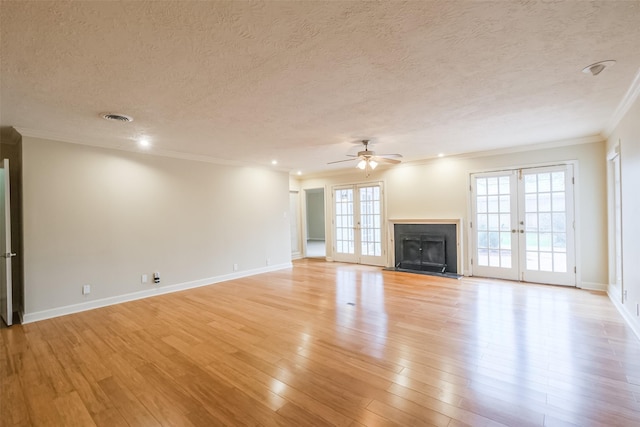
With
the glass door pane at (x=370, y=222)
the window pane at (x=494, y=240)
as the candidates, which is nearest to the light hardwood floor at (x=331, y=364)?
the window pane at (x=494, y=240)

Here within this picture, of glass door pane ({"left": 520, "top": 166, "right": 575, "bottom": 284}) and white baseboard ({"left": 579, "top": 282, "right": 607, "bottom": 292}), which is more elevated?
glass door pane ({"left": 520, "top": 166, "right": 575, "bottom": 284})

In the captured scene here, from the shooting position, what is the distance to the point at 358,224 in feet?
24.8

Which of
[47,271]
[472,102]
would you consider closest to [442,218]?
[472,102]

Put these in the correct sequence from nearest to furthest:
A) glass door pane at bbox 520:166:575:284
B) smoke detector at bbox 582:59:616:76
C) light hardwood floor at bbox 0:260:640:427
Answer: light hardwood floor at bbox 0:260:640:427 < smoke detector at bbox 582:59:616:76 < glass door pane at bbox 520:166:575:284

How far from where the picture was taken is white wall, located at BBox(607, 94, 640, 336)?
2.92 metres

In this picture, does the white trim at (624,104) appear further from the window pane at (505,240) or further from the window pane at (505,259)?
the window pane at (505,259)

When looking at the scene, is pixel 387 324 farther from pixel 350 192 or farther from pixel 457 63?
pixel 350 192

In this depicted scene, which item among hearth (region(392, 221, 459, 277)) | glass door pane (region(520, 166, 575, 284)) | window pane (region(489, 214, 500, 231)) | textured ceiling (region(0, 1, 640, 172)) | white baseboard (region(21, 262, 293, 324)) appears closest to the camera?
textured ceiling (region(0, 1, 640, 172))

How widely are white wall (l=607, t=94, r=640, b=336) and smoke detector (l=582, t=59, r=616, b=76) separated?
89 centimetres

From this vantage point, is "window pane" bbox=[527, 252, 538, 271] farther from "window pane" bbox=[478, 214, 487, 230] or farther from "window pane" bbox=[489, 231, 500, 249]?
"window pane" bbox=[478, 214, 487, 230]

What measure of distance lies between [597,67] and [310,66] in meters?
2.29

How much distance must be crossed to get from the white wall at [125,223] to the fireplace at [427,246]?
3139 mm

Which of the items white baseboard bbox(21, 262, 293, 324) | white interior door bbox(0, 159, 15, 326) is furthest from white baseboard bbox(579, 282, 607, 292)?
white interior door bbox(0, 159, 15, 326)

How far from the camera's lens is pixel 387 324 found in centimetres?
343
